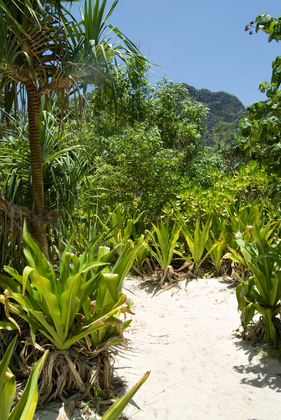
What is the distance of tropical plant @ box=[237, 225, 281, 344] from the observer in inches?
130

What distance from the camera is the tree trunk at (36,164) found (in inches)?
118

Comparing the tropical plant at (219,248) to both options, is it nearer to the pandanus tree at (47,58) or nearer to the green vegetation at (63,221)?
the green vegetation at (63,221)

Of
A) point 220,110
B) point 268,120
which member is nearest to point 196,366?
point 268,120

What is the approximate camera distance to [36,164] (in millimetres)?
3027

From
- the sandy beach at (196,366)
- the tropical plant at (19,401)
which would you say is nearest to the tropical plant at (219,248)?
the sandy beach at (196,366)

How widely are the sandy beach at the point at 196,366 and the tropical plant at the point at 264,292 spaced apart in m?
0.27

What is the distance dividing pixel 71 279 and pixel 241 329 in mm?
2202

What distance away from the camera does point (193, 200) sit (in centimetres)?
639

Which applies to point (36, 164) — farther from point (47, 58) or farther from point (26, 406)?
point (26, 406)

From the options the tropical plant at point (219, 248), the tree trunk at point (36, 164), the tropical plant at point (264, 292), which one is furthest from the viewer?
the tropical plant at point (219, 248)

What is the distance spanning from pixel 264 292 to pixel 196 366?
0.88 meters

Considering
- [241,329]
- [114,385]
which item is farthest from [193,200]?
[114,385]

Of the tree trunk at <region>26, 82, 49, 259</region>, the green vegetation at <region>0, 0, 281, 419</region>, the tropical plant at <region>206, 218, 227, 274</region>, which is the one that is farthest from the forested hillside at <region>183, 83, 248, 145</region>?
the tree trunk at <region>26, 82, 49, 259</region>

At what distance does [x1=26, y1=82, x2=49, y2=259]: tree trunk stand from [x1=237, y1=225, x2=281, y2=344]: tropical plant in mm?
1866
